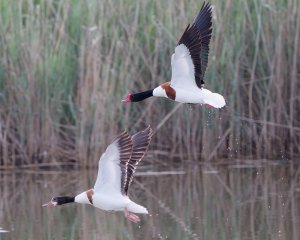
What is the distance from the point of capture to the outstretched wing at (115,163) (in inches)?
310

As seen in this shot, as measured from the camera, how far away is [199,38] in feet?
27.7

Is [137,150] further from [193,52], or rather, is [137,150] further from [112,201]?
[193,52]

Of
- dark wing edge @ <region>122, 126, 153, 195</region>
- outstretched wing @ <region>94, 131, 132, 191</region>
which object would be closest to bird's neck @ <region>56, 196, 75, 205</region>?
outstretched wing @ <region>94, 131, 132, 191</region>

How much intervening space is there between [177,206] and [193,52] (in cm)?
202

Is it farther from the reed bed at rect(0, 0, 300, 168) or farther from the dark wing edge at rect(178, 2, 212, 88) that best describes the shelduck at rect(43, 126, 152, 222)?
the reed bed at rect(0, 0, 300, 168)

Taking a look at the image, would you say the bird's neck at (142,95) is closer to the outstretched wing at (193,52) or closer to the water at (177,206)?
the outstretched wing at (193,52)

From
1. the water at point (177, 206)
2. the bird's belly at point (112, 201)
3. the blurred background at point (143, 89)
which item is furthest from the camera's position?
the blurred background at point (143, 89)

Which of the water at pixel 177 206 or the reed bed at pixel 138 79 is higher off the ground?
the reed bed at pixel 138 79

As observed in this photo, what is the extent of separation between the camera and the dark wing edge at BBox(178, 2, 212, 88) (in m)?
8.42

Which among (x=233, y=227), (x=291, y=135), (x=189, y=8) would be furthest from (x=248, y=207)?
(x=189, y=8)

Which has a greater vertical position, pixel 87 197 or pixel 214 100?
pixel 214 100

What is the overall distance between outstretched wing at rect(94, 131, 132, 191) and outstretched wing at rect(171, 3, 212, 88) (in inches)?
37.1

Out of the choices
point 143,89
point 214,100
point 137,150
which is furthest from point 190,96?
point 143,89

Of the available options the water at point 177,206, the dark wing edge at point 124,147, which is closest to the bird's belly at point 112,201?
the dark wing edge at point 124,147
